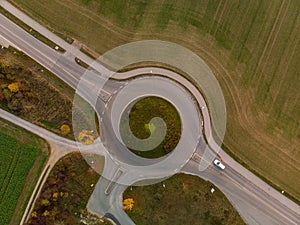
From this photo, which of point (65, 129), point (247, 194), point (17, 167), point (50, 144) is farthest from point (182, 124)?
point (17, 167)

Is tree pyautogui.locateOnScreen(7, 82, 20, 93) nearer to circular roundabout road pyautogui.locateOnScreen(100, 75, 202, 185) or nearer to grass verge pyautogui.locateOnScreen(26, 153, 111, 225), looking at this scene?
grass verge pyautogui.locateOnScreen(26, 153, 111, 225)

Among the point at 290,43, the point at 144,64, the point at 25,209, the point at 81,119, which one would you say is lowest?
the point at 25,209

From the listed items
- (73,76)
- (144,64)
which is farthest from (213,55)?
(73,76)

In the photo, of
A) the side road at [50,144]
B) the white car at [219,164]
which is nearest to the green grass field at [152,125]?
the white car at [219,164]

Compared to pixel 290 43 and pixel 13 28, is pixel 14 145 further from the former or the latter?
pixel 290 43

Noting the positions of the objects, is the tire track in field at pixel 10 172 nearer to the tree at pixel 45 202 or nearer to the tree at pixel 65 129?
the tree at pixel 45 202

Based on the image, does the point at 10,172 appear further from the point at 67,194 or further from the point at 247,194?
the point at 247,194

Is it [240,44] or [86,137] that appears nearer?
[86,137]
